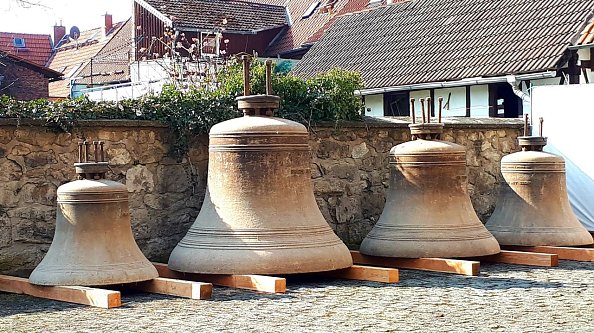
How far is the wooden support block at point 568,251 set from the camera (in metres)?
8.62

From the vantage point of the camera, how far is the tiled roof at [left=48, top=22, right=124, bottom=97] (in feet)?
128

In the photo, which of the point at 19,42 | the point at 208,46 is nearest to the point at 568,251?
the point at 208,46

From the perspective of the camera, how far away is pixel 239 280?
23.2 feet

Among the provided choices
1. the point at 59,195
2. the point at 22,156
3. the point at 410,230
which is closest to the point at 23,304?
the point at 59,195

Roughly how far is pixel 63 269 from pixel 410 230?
2.94 metres

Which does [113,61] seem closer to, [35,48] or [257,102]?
[35,48]

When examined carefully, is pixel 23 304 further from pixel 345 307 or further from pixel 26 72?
pixel 26 72

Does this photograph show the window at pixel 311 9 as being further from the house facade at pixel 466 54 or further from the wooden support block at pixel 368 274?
the wooden support block at pixel 368 274

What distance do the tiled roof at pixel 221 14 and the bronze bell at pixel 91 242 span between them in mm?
21757

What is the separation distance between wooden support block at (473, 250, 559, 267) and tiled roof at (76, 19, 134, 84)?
81.1ft

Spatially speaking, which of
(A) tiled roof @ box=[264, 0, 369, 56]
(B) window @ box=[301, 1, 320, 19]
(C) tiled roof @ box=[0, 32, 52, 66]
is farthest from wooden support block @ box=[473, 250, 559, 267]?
(C) tiled roof @ box=[0, 32, 52, 66]

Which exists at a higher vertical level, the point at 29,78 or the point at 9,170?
the point at 29,78

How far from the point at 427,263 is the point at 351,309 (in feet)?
6.87

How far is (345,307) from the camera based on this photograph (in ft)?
20.2
